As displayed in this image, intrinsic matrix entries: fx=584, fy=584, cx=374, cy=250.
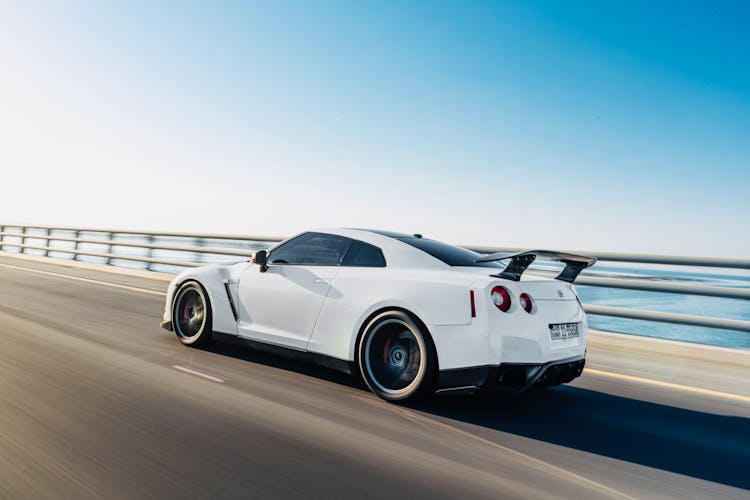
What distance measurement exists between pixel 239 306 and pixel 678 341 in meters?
5.57

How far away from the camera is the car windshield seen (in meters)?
4.89

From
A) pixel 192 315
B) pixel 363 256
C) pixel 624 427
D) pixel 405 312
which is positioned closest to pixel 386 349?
pixel 405 312

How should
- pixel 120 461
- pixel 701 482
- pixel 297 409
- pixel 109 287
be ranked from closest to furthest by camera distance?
1. pixel 120 461
2. pixel 701 482
3. pixel 297 409
4. pixel 109 287

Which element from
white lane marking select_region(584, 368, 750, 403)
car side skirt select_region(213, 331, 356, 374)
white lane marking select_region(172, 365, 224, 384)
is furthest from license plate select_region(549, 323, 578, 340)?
white lane marking select_region(172, 365, 224, 384)

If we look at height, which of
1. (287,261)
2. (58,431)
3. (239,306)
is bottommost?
(58,431)

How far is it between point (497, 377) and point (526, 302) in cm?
61

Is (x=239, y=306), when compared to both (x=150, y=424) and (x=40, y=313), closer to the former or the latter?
(x=150, y=424)

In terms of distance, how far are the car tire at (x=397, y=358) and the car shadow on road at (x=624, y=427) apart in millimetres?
232

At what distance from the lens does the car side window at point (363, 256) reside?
5027mm

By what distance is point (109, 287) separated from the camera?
38.9 ft

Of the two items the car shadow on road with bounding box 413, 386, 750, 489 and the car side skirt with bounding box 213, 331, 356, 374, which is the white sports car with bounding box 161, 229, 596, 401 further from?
the car shadow on road with bounding box 413, 386, 750, 489

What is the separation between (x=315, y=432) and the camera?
3766 mm

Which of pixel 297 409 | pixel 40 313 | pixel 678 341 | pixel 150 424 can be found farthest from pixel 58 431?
pixel 678 341

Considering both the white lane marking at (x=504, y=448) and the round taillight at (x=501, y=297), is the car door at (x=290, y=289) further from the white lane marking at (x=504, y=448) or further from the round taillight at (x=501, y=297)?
the round taillight at (x=501, y=297)
